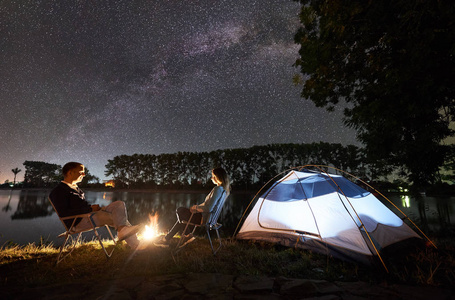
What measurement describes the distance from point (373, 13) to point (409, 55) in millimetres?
1229

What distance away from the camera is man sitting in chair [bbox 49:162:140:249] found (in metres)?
3.78

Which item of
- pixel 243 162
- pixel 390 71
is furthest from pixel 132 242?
pixel 243 162

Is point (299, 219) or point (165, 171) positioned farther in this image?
point (165, 171)

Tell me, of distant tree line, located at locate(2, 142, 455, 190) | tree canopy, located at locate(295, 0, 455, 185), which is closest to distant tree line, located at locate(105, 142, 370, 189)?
distant tree line, located at locate(2, 142, 455, 190)

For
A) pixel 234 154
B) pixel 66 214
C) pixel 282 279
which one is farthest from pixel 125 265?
pixel 234 154

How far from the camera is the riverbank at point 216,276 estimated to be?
2826mm

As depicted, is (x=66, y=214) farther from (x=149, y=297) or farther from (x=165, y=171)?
(x=165, y=171)

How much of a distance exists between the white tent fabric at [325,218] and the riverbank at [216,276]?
0.32 m

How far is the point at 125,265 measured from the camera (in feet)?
12.5

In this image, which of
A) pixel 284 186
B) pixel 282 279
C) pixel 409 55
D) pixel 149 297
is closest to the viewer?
pixel 149 297

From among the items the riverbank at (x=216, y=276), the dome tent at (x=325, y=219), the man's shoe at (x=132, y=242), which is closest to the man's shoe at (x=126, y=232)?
the man's shoe at (x=132, y=242)

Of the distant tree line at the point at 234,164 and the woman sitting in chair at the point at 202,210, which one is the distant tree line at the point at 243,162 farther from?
the woman sitting in chair at the point at 202,210

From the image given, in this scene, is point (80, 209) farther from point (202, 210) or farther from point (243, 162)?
point (243, 162)

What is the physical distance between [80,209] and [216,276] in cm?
257
